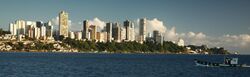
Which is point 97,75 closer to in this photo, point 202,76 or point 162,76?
point 162,76

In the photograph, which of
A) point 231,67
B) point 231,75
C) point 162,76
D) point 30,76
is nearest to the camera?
point 30,76

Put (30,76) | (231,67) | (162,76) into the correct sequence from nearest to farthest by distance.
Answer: (30,76), (162,76), (231,67)

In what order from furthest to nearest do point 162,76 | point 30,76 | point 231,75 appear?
point 231,75, point 162,76, point 30,76

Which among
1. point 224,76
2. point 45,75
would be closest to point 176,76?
point 224,76

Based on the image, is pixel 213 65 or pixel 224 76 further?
pixel 213 65

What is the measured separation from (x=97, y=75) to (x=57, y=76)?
9.17 metres

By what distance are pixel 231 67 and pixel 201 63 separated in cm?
1188

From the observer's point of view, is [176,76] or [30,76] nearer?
[30,76]

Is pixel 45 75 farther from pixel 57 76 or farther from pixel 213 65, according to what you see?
pixel 213 65

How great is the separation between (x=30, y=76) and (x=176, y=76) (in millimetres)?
30601

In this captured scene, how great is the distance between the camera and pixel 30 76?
4350 inches

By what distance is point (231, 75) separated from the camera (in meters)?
129

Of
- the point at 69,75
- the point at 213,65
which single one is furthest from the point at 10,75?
the point at 213,65

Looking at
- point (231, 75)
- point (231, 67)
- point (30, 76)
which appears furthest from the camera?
point (231, 67)
